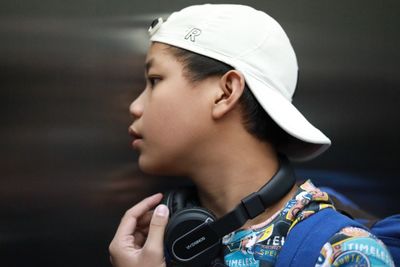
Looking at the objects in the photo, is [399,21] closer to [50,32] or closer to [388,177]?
[388,177]

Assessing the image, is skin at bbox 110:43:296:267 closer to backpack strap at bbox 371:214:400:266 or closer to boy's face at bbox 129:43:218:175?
boy's face at bbox 129:43:218:175

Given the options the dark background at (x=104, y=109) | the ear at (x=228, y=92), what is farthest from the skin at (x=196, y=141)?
the dark background at (x=104, y=109)

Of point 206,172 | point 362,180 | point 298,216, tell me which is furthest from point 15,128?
point 362,180

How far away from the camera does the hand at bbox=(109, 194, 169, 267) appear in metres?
0.56

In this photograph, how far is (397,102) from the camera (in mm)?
831

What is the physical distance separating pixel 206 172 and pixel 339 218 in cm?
18

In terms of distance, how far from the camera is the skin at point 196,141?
0.58 metres

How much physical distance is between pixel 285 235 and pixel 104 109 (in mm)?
358

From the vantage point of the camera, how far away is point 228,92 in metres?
0.59

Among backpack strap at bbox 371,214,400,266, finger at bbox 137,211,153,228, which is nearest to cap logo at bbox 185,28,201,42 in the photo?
finger at bbox 137,211,153,228

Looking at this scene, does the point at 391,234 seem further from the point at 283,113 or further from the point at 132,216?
the point at 132,216

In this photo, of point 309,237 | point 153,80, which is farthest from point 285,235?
point 153,80

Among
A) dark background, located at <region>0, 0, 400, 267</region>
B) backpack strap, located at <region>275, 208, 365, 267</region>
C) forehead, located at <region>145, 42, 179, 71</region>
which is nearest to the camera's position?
backpack strap, located at <region>275, 208, 365, 267</region>

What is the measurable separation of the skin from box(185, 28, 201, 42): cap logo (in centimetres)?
3
